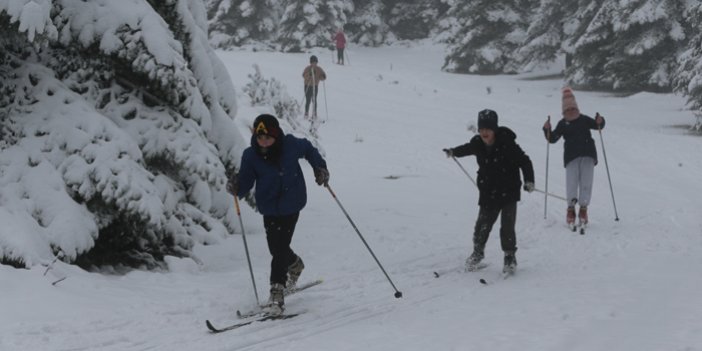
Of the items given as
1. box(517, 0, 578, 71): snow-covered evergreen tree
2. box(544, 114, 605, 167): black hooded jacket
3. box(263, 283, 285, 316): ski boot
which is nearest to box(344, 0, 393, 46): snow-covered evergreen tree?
box(517, 0, 578, 71): snow-covered evergreen tree

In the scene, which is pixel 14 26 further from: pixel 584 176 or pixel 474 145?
pixel 584 176

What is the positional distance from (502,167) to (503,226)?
2.02 ft

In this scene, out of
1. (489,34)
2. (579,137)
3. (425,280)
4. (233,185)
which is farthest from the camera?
(489,34)

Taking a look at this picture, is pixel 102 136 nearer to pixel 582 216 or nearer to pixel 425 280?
pixel 425 280

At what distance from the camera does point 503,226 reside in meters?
7.36

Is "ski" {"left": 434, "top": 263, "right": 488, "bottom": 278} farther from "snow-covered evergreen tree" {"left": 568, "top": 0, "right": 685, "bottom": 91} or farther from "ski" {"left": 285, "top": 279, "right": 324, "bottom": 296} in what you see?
"snow-covered evergreen tree" {"left": 568, "top": 0, "right": 685, "bottom": 91}

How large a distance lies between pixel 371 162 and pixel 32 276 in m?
9.97

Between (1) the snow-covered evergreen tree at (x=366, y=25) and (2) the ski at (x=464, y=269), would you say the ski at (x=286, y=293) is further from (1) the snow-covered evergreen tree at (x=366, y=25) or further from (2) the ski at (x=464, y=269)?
(1) the snow-covered evergreen tree at (x=366, y=25)

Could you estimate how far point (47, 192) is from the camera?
6.21 meters

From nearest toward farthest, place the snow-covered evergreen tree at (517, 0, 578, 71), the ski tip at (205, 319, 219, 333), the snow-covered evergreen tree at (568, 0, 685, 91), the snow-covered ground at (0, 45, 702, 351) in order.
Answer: the snow-covered ground at (0, 45, 702, 351) → the ski tip at (205, 319, 219, 333) → the snow-covered evergreen tree at (568, 0, 685, 91) → the snow-covered evergreen tree at (517, 0, 578, 71)

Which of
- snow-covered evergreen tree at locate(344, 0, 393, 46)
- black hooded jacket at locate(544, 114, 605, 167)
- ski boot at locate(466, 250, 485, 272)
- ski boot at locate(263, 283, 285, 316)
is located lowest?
ski boot at locate(466, 250, 485, 272)

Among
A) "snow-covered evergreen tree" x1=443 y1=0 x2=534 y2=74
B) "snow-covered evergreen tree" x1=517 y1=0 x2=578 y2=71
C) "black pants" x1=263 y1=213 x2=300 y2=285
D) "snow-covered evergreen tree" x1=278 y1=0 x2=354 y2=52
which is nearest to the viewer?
"black pants" x1=263 y1=213 x2=300 y2=285

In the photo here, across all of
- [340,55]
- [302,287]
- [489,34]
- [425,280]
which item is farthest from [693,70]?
[340,55]

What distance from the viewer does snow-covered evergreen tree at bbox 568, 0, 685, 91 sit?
22.5 metres
